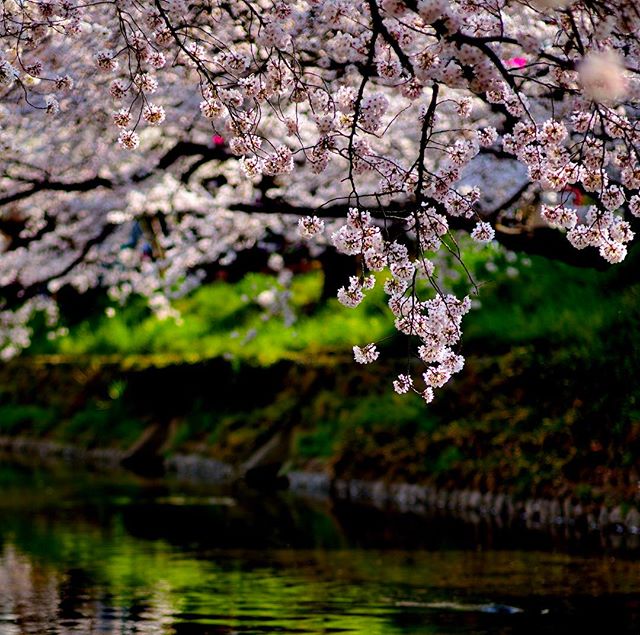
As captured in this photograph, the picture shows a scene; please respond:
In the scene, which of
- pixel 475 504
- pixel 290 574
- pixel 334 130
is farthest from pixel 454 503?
pixel 334 130

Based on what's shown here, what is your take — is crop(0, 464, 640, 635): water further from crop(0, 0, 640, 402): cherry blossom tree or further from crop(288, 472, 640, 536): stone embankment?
crop(0, 0, 640, 402): cherry blossom tree

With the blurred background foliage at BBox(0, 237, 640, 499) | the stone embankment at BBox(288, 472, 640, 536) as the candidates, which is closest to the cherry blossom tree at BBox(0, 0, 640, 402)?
the blurred background foliage at BBox(0, 237, 640, 499)

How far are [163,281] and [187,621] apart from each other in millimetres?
13544

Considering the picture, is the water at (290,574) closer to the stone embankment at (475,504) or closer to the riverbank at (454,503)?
the riverbank at (454,503)

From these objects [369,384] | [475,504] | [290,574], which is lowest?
[290,574]

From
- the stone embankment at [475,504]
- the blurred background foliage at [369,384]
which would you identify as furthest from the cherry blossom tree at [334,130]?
the stone embankment at [475,504]

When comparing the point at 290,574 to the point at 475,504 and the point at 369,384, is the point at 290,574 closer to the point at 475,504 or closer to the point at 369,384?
the point at 475,504

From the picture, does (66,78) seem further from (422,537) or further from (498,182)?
(498,182)

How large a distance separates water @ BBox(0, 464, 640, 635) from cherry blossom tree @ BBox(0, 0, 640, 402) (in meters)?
1.96

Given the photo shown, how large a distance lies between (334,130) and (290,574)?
221 inches

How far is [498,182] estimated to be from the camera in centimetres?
1781

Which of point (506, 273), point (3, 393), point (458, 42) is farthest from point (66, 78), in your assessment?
point (3, 393)

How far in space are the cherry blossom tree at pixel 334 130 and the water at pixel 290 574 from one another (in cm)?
196

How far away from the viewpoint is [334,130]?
7.59 meters
